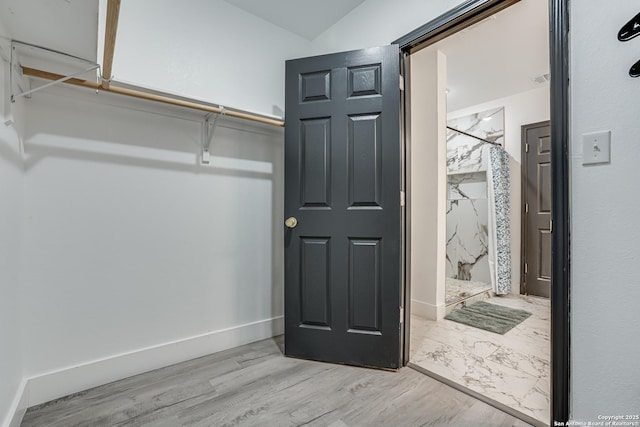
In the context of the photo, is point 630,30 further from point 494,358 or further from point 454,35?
point 494,358

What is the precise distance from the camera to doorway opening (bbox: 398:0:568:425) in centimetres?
168

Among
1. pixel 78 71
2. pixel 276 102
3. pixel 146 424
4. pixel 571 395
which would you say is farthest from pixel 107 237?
pixel 571 395

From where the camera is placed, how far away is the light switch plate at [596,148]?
112 cm

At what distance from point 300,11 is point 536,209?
3343 mm

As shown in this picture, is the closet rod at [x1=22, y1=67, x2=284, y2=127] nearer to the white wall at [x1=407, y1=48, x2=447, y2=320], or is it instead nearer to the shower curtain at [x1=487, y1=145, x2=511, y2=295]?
the white wall at [x1=407, y1=48, x2=447, y2=320]

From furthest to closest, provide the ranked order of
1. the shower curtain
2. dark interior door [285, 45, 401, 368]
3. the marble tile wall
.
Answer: the marble tile wall → the shower curtain → dark interior door [285, 45, 401, 368]

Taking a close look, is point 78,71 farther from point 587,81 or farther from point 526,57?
point 526,57

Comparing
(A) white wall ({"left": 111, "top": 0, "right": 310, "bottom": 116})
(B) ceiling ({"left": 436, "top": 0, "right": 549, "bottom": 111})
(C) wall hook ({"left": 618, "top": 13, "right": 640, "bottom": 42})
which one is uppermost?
(B) ceiling ({"left": 436, "top": 0, "right": 549, "bottom": 111})

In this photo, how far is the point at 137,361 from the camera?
1759 millimetres

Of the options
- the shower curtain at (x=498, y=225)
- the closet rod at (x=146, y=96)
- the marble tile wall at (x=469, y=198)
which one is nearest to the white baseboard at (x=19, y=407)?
the closet rod at (x=146, y=96)

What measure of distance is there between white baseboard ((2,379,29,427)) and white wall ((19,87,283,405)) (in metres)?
0.04

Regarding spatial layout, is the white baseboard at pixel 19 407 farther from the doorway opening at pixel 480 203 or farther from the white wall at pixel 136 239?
the doorway opening at pixel 480 203

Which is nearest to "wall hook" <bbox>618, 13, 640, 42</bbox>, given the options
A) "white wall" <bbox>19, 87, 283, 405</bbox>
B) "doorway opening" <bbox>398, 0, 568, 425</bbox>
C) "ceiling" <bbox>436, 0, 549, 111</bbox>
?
"doorway opening" <bbox>398, 0, 568, 425</bbox>

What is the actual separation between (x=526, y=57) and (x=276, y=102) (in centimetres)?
240
